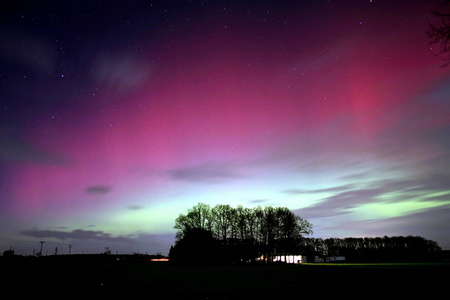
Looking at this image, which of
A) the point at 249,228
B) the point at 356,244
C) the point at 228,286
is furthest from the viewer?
the point at 356,244

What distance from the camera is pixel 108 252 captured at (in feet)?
533

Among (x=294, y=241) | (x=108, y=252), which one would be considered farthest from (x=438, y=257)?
(x=108, y=252)

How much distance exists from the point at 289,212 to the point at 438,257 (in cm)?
4174

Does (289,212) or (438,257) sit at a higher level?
(289,212)

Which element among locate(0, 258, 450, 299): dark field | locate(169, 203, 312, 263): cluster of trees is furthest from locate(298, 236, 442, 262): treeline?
locate(0, 258, 450, 299): dark field

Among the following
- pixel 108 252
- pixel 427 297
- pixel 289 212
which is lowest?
pixel 108 252

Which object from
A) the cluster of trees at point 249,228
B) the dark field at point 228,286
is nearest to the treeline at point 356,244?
the cluster of trees at point 249,228

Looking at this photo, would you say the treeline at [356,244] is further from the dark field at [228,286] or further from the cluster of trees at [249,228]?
the dark field at [228,286]

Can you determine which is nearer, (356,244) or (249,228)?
(249,228)

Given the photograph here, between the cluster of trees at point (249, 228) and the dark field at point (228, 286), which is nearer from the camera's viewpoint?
the dark field at point (228, 286)

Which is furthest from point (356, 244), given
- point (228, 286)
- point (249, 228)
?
point (228, 286)

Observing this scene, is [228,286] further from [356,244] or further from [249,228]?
[356,244]

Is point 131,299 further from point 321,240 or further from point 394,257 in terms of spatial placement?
point 321,240

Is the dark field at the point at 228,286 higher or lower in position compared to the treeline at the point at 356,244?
higher
